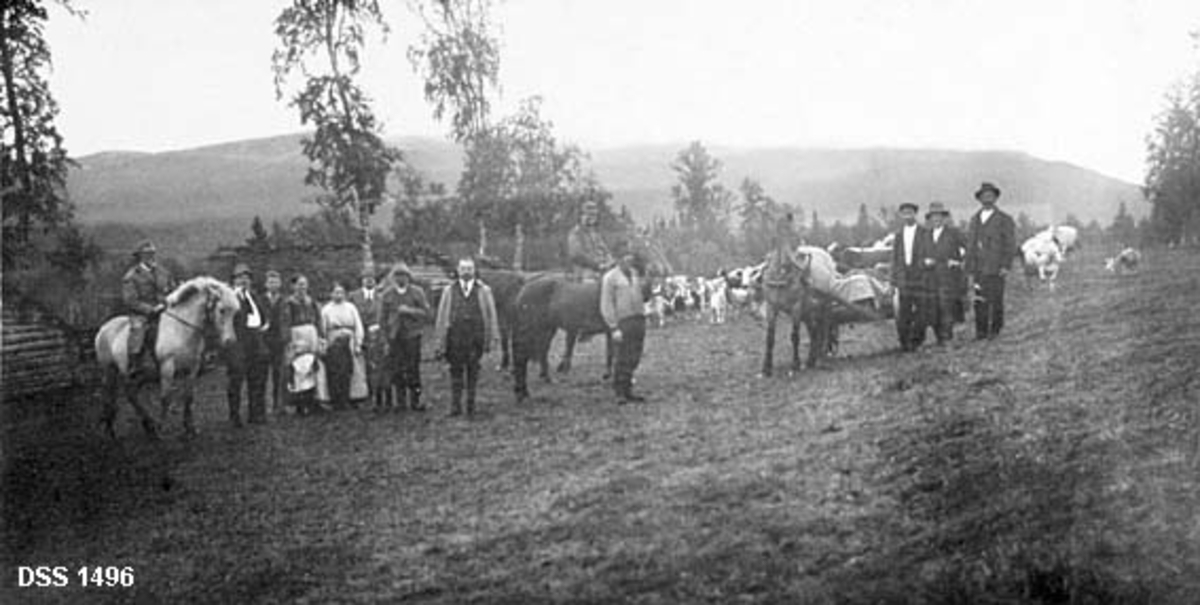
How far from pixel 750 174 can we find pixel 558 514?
484 centimetres

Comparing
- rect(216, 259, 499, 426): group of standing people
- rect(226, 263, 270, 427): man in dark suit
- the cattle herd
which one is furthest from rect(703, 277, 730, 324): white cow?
rect(226, 263, 270, 427): man in dark suit

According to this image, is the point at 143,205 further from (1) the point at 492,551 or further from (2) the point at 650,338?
(1) the point at 492,551

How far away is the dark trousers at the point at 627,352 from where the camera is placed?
949 cm

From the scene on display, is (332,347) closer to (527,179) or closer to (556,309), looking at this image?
(556,309)

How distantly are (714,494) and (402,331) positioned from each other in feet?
19.3

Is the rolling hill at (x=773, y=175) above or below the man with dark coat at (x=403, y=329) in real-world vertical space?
above

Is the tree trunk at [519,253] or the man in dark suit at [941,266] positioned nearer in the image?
the man in dark suit at [941,266]

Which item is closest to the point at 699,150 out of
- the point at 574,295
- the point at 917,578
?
the point at 574,295

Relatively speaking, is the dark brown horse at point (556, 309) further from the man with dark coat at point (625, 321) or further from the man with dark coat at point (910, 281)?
the man with dark coat at point (910, 281)

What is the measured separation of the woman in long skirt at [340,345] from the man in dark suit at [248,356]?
704mm

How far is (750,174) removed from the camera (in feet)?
31.9

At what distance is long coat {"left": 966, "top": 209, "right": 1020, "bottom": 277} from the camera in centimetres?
1011

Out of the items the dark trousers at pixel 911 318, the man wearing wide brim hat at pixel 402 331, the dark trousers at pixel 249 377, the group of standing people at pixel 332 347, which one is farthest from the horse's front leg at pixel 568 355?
the dark trousers at pixel 911 318

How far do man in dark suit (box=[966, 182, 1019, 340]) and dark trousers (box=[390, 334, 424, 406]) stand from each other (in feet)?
19.5
